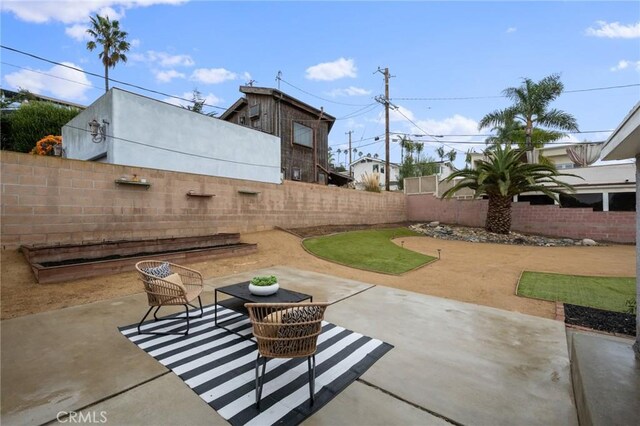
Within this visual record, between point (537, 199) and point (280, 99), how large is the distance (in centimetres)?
1581

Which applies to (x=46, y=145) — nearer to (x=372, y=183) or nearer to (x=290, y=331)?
(x=372, y=183)

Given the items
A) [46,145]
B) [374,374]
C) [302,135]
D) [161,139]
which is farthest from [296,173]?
[374,374]

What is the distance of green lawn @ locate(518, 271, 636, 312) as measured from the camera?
505 centimetres

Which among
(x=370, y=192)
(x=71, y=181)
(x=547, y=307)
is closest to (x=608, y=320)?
(x=547, y=307)

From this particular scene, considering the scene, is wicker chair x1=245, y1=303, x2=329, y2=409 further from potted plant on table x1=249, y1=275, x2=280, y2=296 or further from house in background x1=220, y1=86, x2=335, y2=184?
house in background x1=220, y1=86, x2=335, y2=184

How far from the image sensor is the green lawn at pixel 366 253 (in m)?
7.89

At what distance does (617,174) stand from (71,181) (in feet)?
70.2

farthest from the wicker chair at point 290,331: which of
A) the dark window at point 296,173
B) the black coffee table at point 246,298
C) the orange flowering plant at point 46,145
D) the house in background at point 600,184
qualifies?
the orange flowering plant at point 46,145

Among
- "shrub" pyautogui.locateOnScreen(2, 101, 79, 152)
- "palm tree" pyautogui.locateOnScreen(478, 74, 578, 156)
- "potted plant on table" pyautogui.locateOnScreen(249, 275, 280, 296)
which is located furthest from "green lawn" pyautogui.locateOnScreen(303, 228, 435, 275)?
"shrub" pyautogui.locateOnScreen(2, 101, 79, 152)

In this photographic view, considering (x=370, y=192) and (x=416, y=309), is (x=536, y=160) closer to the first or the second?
(x=370, y=192)

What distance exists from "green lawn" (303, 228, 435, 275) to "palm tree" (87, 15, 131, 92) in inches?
778

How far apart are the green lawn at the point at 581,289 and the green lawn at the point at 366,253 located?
2663mm

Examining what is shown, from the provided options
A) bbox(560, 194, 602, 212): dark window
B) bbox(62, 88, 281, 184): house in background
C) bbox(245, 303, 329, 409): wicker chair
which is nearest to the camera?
bbox(245, 303, 329, 409): wicker chair

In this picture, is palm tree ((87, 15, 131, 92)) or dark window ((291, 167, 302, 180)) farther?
palm tree ((87, 15, 131, 92))
